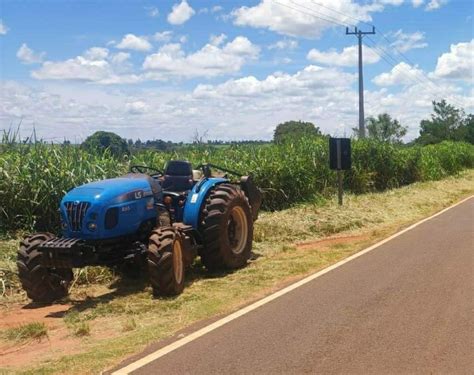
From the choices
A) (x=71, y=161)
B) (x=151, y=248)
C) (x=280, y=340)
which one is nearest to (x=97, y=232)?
(x=151, y=248)

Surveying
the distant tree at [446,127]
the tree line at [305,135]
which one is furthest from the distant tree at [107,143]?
the distant tree at [446,127]

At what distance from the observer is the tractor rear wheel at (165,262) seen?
724 cm

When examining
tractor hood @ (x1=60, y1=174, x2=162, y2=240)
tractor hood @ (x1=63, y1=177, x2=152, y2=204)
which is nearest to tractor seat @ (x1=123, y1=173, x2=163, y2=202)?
tractor hood @ (x1=63, y1=177, x2=152, y2=204)

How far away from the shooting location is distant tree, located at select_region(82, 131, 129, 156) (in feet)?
41.8

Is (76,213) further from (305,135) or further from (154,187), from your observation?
(305,135)

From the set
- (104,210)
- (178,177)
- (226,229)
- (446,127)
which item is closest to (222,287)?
(226,229)

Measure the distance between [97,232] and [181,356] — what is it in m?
2.51

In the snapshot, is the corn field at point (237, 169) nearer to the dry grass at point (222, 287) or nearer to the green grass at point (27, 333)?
the dry grass at point (222, 287)

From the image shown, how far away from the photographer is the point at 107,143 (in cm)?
1326

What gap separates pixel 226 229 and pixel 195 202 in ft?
2.12

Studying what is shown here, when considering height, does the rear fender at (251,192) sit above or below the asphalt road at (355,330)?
above

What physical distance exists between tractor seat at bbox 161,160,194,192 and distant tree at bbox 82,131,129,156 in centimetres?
366

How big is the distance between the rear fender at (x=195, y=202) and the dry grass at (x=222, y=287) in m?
0.89

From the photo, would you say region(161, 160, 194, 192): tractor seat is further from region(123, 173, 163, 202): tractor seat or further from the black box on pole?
the black box on pole
